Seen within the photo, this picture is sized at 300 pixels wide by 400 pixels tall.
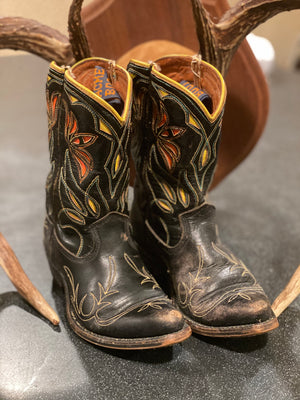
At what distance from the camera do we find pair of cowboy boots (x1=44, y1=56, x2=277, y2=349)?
73 cm

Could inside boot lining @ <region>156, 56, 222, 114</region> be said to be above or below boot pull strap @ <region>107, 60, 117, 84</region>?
below

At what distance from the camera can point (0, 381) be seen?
2.39 feet

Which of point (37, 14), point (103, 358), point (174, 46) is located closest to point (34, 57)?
point (37, 14)

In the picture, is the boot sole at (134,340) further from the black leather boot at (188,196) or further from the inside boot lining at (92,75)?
the inside boot lining at (92,75)

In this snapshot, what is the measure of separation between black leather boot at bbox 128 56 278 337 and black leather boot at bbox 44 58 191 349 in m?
0.06

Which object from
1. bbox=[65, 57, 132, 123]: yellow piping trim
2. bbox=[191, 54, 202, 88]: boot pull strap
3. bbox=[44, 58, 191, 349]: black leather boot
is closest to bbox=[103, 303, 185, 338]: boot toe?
bbox=[44, 58, 191, 349]: black leather boot

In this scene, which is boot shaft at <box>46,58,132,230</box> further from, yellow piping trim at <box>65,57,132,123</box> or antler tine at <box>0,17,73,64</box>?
antler tine at <box>0,17,73,64</box>

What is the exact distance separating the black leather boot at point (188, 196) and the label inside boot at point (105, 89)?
0.06 m

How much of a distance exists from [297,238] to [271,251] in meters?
A: 0.11

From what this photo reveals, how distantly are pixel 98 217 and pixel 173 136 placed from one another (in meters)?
0.19

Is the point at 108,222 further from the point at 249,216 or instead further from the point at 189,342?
the point at 249,216

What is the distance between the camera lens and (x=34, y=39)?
882 millimetres

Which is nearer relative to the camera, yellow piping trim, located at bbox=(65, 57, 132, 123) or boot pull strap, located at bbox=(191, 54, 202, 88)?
yellow piping trim, located at bbox=(65, 57, 132, 123)

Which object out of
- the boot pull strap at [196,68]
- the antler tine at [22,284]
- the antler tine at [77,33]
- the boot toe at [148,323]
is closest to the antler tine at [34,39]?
the antler tine at [77,33]
